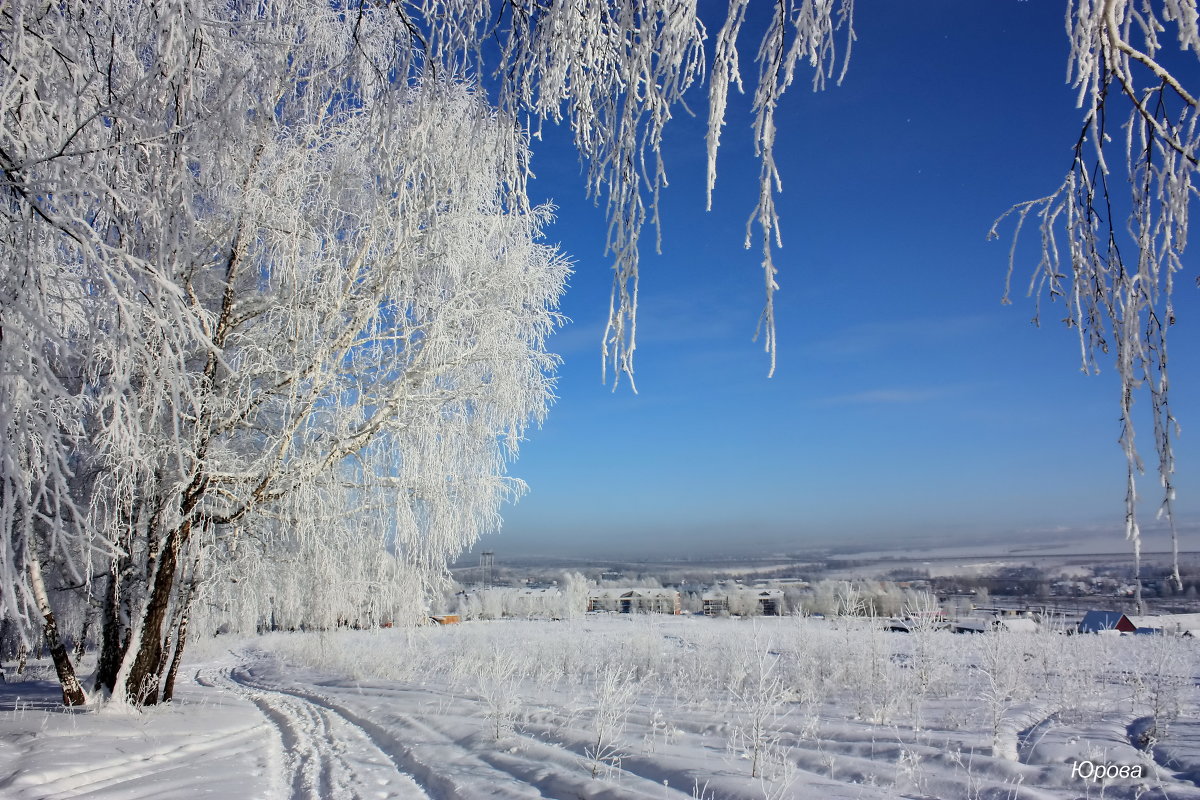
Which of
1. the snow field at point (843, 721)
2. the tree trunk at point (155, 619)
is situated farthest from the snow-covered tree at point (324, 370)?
the snow field at point (843, 721)

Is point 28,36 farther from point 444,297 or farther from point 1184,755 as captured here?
point 1184,755

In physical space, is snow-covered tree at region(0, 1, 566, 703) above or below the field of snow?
above

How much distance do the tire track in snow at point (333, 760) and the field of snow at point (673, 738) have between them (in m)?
0.03

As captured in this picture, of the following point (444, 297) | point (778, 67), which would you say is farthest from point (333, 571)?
point (778, 67)

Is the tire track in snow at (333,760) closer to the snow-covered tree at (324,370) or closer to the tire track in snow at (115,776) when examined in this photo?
the tire track in snow at (115,776)

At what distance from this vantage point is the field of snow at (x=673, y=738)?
4.27m

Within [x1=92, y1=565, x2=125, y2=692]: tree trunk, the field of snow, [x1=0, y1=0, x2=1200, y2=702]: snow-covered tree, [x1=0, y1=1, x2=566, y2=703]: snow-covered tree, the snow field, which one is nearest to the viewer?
[x1=0, y1=0, x2=1200, y2=702]: snow-covered tree

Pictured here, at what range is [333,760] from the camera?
5.37 meters

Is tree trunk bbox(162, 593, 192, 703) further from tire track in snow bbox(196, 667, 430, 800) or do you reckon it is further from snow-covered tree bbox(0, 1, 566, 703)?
tire track in snow bbox(196, 667, 430, 800)

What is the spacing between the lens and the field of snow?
14.0ft

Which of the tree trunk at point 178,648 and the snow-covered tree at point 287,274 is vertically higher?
the snow-covered tree at point 287,274

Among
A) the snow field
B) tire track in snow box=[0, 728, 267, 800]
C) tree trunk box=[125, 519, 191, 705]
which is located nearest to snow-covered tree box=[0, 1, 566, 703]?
tree trunk box=[125, 519, 191, 705]

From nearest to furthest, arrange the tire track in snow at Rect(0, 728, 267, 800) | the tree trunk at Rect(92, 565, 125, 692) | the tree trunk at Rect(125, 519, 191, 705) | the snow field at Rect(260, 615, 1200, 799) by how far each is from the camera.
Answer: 1. the tire track in snow at Rect(0, 728, 267, 800)
2. the snow field at Rect(260, 615, 1200, 799)
3. the tree trunk at Rect(125, 519, 191, 705)
4. the tree trunk at Rect(92, 565, 125, 692)

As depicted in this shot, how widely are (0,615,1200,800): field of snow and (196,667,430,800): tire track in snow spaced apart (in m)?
0.03
